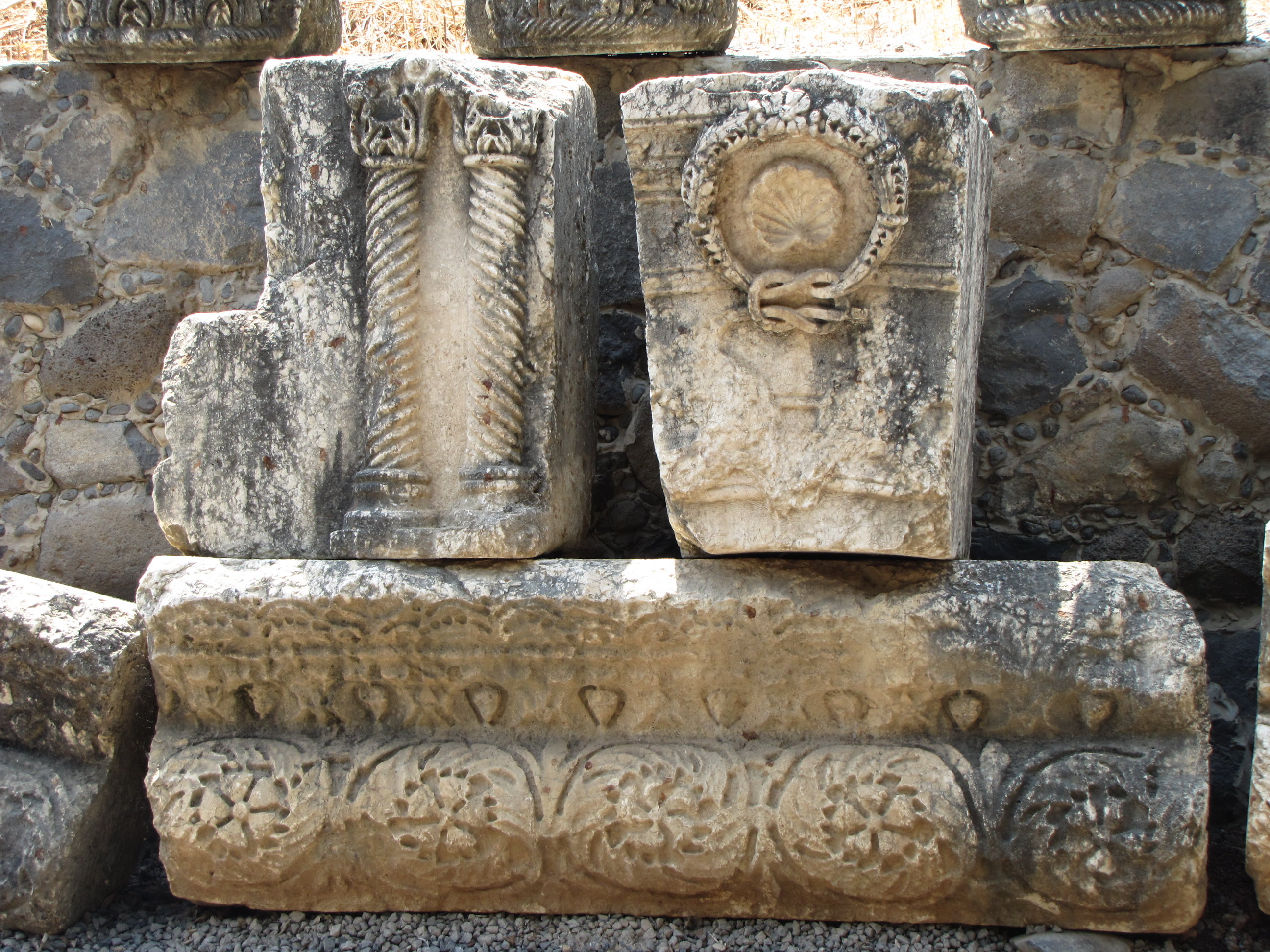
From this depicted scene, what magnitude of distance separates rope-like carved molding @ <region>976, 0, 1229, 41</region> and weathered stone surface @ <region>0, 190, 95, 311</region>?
7.85ft

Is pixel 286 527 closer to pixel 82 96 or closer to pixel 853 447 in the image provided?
pixel 853 447

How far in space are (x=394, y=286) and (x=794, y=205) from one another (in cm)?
77

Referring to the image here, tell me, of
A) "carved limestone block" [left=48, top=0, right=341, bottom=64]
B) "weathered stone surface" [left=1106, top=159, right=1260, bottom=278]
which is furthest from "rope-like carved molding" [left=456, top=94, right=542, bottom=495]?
"weathered stone surface" [left=1106, top=159, right=1260, bottom=278]

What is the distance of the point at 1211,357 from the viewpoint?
285 cm

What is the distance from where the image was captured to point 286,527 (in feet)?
8.16

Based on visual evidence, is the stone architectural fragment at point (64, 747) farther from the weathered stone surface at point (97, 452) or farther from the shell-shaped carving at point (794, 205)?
the shell-shaped carving at point (794, 205)

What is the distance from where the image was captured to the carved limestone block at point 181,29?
3.09 meters

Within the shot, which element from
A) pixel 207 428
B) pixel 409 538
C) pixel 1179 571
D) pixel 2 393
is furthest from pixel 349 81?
pixel 1179 571

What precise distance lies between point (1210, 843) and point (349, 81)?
220cm

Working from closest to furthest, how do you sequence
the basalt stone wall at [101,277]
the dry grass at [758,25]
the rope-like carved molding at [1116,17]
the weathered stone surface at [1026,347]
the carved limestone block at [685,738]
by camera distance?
the carved limestone block at [685,738] → the rope-like carved molding at [1116,17] → the weathered stone surface at [1026,347] → the basalt stone wall at [101,277] → the dry grass at [758,25]

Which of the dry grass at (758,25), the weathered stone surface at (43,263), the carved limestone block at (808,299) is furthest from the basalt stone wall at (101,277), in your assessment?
the carved limestone block at (808,299)

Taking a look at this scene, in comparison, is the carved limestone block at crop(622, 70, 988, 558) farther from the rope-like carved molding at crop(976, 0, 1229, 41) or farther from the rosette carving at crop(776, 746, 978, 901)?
the rope-like carved molding at crop(976, 0, 1229, 41)

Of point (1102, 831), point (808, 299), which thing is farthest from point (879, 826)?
point (808, 299)

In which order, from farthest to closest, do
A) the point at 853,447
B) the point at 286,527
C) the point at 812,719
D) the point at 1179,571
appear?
the point at 1179,571
the point at 286,527
the point at 812,719
the point at 853,447
